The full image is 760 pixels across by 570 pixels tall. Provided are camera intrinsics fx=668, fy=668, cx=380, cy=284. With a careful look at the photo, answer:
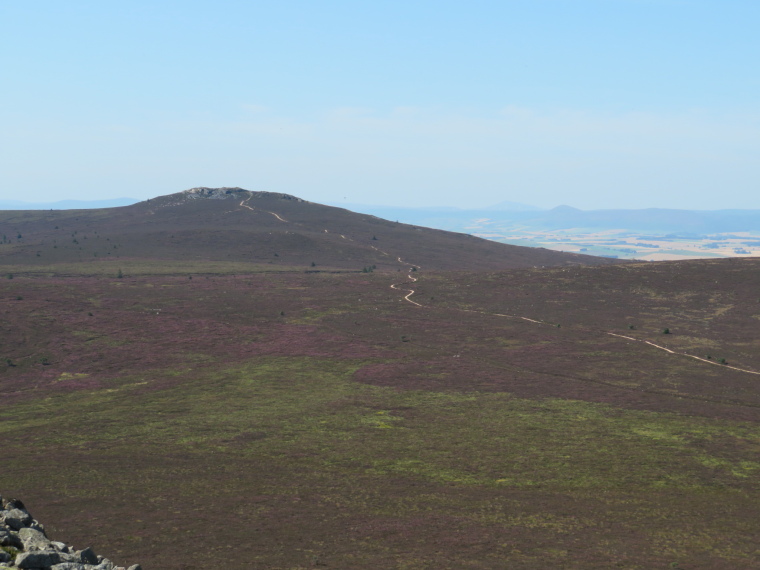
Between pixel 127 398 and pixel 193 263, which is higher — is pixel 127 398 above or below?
below

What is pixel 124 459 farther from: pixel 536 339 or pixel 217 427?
pixel 536 339

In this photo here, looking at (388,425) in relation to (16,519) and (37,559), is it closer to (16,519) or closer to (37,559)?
(16,519)

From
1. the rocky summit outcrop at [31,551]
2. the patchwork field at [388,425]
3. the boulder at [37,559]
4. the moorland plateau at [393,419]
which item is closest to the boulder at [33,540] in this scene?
the rocky summit outcrop at [31,551]

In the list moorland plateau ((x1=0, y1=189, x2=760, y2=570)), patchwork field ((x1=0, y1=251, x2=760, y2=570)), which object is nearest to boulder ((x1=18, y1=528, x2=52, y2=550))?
patchwork field ((x1=0, y1=251, x2=760, y2=570))

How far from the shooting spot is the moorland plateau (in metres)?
30.3

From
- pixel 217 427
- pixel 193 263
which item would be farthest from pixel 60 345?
pixel 193 263

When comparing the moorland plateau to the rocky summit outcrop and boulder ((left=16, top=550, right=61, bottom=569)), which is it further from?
boulder ((left=16, top=550, right=61, bottom=569))

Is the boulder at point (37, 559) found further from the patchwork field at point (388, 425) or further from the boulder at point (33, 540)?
the patchwork field at point (388, 425)

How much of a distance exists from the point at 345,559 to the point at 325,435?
18.8m

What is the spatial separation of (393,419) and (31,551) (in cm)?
3356

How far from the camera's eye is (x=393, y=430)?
157ft

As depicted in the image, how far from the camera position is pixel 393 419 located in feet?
166

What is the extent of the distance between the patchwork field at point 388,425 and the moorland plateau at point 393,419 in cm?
20

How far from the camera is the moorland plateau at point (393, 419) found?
1193 inches
